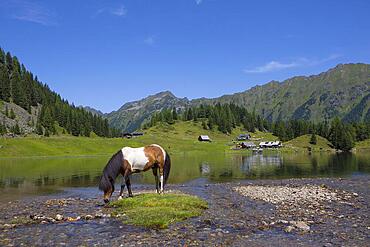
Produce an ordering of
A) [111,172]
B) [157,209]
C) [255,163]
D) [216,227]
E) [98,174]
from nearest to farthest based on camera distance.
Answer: [216,227]
[157,209]
[111,172]
[98,174]
[255,163]

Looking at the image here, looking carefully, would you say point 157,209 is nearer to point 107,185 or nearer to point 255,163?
point 107,185

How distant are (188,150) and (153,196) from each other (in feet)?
569

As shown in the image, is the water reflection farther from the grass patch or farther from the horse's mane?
the grass patch

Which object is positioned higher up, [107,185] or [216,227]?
[107,185]

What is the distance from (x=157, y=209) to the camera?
21.8 m

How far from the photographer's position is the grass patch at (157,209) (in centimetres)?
1945

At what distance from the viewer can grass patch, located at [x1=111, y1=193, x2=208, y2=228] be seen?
1945 centimetres

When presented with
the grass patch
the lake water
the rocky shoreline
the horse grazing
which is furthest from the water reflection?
the rocky shoreline

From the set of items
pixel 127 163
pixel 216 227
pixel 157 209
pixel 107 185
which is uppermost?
pixel 127 163

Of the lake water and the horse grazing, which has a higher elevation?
the horse grazing


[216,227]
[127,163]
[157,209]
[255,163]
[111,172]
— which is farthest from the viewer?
[255,163]

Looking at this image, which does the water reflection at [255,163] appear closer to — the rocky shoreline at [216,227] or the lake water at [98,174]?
the lake water at [98,174]

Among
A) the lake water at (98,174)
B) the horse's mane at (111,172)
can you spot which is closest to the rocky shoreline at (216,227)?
the horse's mane at (111,172)

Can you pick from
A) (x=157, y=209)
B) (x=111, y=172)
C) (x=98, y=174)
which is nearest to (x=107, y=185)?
(x=111, y=172)
